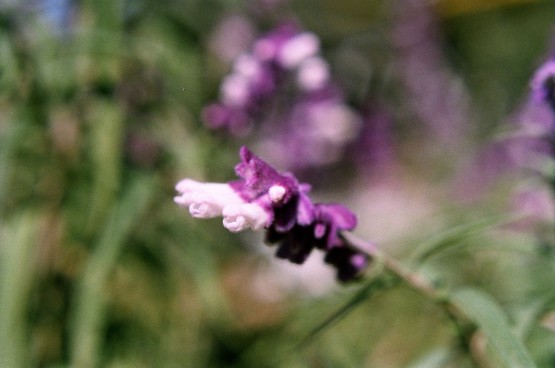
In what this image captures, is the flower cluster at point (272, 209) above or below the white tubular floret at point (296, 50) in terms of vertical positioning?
below

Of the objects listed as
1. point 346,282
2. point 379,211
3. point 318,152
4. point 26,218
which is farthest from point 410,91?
point 346,282

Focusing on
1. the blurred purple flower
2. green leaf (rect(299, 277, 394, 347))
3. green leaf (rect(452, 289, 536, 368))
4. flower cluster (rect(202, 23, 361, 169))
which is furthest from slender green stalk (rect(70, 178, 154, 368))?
the blurred purple flower

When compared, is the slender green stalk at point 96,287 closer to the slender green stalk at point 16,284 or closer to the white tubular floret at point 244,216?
the slender green stalk at point 16,284

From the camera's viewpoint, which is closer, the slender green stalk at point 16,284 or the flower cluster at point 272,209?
the flower cluster at point 272,209

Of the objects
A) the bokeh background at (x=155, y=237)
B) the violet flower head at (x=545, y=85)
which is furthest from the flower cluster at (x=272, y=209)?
the violet flower head at (x=545, y=85)

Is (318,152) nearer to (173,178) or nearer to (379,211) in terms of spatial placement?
(173,178)

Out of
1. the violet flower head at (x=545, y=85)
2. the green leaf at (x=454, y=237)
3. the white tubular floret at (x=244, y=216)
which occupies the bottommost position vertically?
the green leaf at (x=454, y=237)

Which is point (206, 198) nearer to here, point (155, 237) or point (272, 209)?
point (272, 209)
